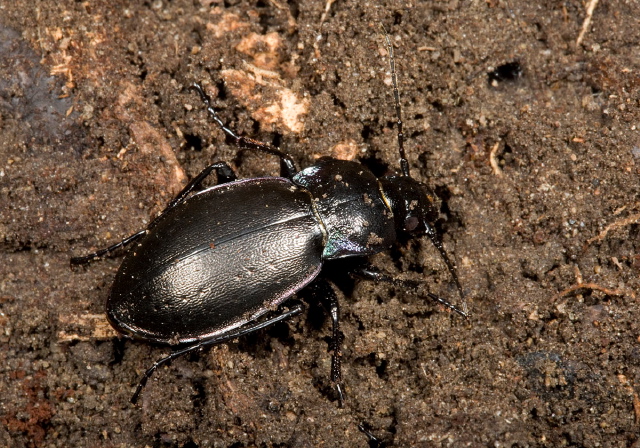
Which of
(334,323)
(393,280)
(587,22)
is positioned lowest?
(334,323)

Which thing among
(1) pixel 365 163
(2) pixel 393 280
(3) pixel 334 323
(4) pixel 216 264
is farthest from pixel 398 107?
(4) pixel 216 264

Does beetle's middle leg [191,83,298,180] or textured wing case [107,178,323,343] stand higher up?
beetle's middle leg [191,83,298,180]

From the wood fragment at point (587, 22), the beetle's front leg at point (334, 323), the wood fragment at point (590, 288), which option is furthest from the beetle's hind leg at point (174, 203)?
the wood fragment at point (587, 22)

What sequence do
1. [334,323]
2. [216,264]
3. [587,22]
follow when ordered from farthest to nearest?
[587,22] → [334,323] → [216,264]

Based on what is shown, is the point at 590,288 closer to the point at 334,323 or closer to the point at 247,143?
the point at 334,323

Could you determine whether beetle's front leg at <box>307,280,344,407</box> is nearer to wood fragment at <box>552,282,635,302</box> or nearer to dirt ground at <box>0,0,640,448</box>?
dirt ground at <box>0,0,640,448</box>

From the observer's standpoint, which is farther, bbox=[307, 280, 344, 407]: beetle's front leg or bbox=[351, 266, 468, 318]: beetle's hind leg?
bbox=[351, 266, 468, 318]: beetle's hind leg

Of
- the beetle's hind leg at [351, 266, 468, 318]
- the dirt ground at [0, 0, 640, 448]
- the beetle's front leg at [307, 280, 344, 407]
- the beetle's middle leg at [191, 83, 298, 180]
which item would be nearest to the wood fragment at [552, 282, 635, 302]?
the dirt ground at [0, 0, 640, 448]
